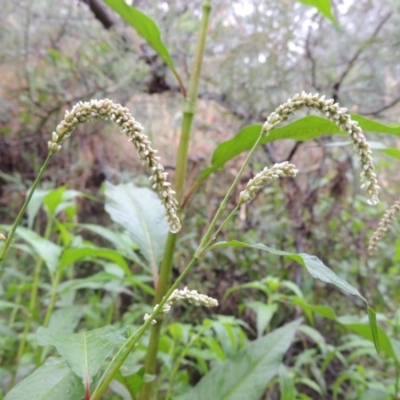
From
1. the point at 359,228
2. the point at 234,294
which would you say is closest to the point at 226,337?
the point at 234,294

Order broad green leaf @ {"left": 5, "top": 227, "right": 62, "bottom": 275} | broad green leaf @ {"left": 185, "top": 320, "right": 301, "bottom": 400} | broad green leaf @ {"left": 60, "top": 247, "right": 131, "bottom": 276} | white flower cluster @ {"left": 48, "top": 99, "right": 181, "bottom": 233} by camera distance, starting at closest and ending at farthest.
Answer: white flower cluster @ {"left": 48, "top": 99, "right": 181, "bottom": 233} < broad green leaf @ {"left": 185, "top": 320, "right": 301, "bottom": 400} < broad green leaf @ {"left": 60, "top": 247, "right": 131, "bottom": 276} < broad green leaf @ {"left": 5, "top": 227, "right": 62, "bottom": 275}

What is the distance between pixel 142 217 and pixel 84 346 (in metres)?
0.38

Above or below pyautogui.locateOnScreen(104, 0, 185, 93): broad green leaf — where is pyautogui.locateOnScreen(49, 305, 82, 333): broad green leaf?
below

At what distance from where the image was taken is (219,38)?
7.71ft

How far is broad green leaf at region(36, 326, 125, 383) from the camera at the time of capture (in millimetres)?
537

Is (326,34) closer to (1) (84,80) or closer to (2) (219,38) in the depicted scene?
(2) (219,38)

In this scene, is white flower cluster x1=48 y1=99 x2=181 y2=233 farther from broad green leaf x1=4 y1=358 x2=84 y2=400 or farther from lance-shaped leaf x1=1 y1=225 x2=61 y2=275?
lance-shaped leaf x1=1 y1=225 x2=61 y2=275

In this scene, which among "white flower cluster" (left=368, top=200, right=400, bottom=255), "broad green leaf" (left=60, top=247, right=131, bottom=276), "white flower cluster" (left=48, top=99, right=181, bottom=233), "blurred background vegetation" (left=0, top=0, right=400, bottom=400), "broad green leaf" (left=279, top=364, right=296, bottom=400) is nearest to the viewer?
"white flower cluster" (left=48, top=99, right=181, bottom=233)

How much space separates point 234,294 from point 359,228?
69 centimetres

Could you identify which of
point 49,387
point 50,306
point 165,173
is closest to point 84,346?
point 49,387

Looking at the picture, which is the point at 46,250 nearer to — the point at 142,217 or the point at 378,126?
the point at 142,217

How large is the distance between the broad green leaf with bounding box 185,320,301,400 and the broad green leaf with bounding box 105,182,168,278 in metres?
0.20

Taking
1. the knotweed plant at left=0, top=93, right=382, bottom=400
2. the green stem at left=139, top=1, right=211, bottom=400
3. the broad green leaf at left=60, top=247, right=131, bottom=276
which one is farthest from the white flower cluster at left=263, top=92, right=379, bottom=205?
the broad green leaf at left=60, top=247, right=131, bottom=276

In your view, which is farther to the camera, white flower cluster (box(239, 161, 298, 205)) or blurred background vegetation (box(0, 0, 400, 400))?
blurred background vegetation (box(0, 0, 400, 400))
